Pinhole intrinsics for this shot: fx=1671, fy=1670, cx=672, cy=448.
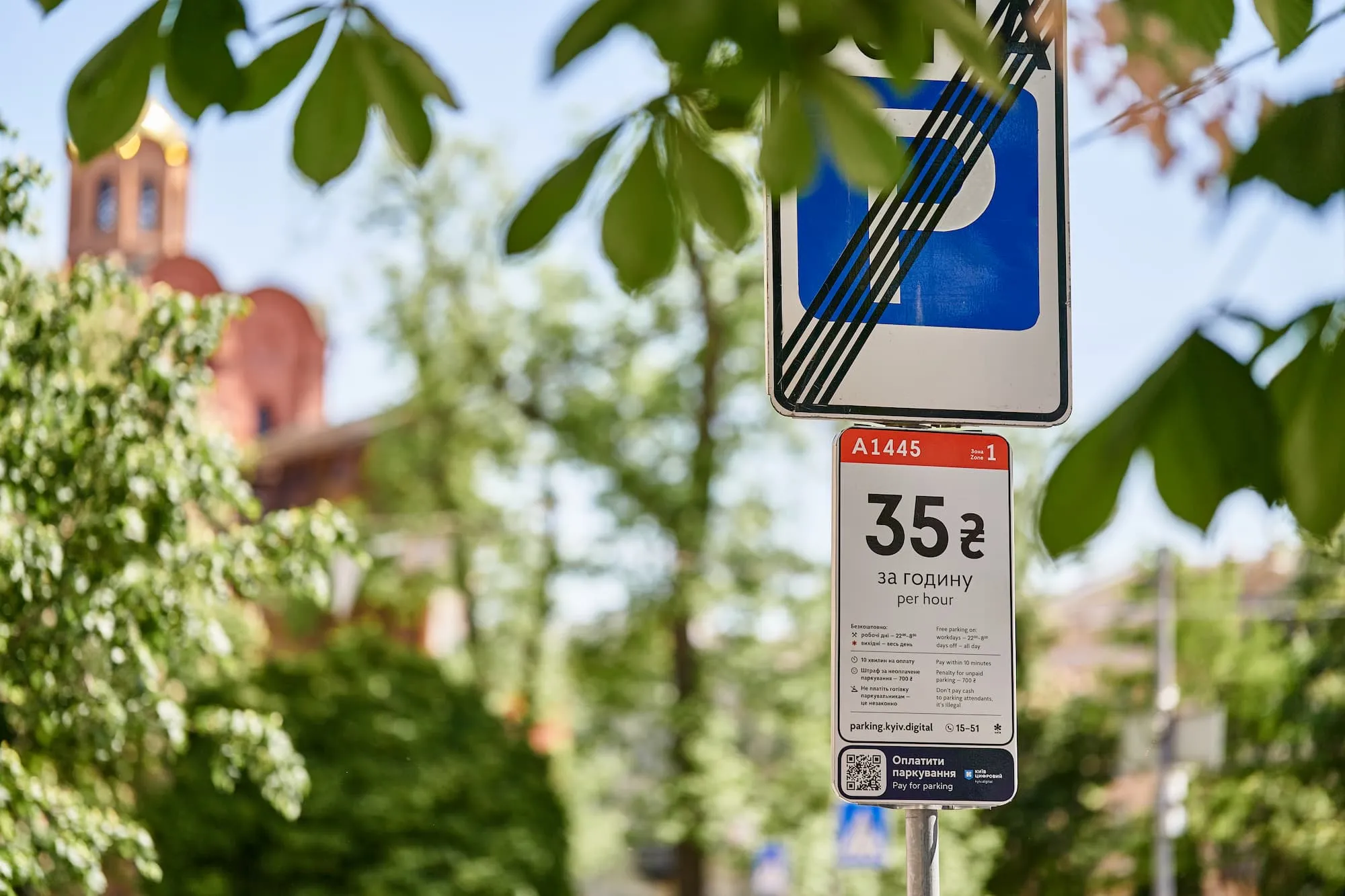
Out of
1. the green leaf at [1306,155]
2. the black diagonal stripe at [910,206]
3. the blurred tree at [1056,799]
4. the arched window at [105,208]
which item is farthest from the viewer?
the blurred tree at [1056,799]

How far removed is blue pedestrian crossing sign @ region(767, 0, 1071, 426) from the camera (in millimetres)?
2271

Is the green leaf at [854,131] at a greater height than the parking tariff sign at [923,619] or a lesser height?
greater

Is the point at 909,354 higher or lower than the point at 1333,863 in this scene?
higher

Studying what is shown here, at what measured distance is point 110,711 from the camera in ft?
19.4

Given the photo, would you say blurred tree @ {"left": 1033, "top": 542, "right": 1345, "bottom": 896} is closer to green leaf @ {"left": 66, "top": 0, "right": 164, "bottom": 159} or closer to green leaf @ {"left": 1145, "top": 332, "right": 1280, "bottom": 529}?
green leaf @ {"left": 1145, "top": 332, "right": 1280, "bottom": 529}

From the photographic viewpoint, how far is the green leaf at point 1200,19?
129 cm

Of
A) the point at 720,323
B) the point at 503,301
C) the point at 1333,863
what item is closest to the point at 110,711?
the point at 1333,863

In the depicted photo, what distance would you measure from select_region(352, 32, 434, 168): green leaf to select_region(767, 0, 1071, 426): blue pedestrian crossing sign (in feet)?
2.76

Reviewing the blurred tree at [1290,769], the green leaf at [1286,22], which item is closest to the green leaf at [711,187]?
the green leaf at [1286,22]

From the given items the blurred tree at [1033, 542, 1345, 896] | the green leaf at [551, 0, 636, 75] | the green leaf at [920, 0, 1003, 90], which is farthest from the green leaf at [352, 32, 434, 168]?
the blurred tree at [1033, 542, 1345, 896]

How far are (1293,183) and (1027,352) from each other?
1113mm

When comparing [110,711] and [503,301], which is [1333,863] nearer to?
[110,711]

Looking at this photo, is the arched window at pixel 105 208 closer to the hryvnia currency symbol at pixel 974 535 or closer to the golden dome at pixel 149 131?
the hryvnia currency symbol at pixel 974 535

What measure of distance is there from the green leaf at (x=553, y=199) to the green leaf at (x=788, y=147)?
0.16m
